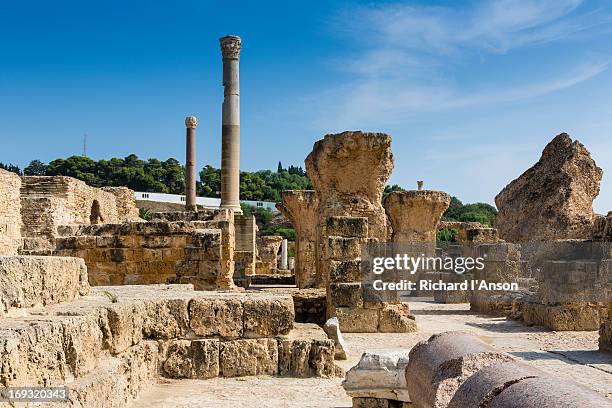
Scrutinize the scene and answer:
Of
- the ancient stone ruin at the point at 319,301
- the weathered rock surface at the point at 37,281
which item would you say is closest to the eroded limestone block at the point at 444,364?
the ancient stone ruin at the point at 319,301

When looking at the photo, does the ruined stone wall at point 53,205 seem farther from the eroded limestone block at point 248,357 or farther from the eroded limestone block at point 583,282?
the eroded limestone block at point 248,357

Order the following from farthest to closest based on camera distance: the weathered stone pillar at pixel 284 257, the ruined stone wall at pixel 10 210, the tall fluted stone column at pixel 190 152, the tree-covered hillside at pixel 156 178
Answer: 1. the tree-covered hillside at pixel 156 178
2. the weathered stone pillar at pixel 284 257
3. the tall fluted stone column at pixel 190 152
4. the ruined stone wall at pixel 10 210

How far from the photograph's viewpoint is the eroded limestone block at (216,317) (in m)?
5.73

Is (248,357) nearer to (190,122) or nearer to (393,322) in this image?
(393,322)

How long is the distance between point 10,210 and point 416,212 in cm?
1288

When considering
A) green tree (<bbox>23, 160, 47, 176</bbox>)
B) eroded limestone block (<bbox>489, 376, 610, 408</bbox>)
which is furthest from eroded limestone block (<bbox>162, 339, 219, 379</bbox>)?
green tree (<bbox>23, 160, 47, 176</bbox>)

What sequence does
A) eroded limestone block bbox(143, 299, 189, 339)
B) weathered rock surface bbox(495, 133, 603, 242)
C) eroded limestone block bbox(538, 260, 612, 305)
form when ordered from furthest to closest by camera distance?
1. weathered rock surface bbox(495, 133, 603, 242)
2. eroded limestone block bbox(538, 260, 612, 305)
3. eroded limestone block bbox(143, 299, 189, 339)

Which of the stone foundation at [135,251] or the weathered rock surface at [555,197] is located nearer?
the stone foundation at [135,251]

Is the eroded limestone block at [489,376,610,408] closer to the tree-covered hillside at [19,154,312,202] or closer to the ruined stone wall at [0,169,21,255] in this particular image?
the ruined stone wall at [0,169,21,255]

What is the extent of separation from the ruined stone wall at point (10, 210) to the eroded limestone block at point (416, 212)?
11.7 m

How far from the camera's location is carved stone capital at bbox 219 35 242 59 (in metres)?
22.4

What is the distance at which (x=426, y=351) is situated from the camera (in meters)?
3.80

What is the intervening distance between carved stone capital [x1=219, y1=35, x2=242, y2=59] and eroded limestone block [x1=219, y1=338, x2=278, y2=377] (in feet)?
59.2

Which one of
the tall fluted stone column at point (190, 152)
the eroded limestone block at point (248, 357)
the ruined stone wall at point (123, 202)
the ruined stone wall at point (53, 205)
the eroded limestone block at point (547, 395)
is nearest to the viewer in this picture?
the eroded limestone block at point (547, 395)
